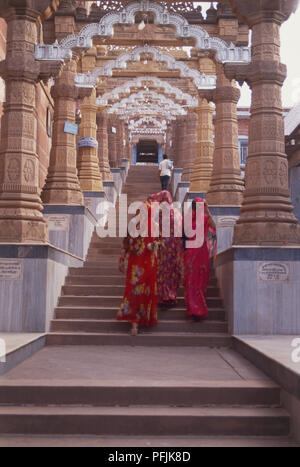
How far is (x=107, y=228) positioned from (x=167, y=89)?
470 cm

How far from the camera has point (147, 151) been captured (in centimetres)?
4388

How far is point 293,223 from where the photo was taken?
6.66m

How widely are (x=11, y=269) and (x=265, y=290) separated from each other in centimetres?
301

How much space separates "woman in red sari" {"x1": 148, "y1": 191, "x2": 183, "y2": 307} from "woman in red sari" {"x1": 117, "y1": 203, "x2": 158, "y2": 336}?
1.77 feet

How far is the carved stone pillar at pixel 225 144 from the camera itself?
10.5 meters

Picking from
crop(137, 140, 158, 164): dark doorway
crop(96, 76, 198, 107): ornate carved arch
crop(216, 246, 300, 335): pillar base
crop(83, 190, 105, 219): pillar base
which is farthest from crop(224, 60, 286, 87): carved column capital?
crop(137, 140, 158, 164): dark doorway

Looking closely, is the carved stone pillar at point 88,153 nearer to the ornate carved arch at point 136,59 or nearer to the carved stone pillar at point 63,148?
the ornate carved arch at point 136,59

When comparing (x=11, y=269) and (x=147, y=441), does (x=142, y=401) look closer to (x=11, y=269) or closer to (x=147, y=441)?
(x=147, y=441)

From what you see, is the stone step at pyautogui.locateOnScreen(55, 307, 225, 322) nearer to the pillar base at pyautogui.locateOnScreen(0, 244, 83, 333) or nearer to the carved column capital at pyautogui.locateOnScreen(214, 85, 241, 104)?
the pillar base at pyautogui.locateOnScreen(0, 244, 83, 333)

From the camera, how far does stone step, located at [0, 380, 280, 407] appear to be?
4.17 m

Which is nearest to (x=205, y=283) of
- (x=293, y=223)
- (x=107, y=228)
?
(x=293, y=223)

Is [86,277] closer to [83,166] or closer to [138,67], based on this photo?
[83,166]

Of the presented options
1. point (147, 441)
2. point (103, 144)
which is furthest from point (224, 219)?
point (103, 144)

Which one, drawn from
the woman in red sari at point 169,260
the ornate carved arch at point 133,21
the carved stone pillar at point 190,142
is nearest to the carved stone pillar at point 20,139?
the ornate carved arch at point 133,21
